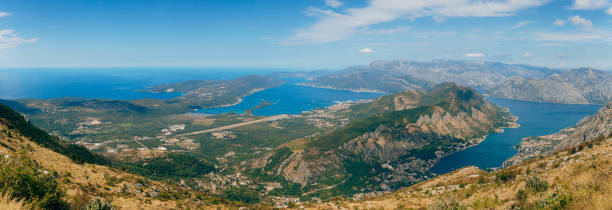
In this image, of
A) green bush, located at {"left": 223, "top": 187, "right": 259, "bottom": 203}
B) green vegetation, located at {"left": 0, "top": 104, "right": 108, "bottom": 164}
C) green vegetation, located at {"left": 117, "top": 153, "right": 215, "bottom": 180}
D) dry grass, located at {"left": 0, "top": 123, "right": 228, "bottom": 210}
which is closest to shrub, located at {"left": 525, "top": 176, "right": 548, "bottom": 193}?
dry grass, located at {"left": 0, "top": 123, "right": 228, "bottom": 210}

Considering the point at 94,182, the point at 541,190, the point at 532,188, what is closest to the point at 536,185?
the point at 532,188

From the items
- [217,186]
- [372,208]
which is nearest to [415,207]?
[372,208]

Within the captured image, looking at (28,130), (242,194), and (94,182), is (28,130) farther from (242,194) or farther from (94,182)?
(242,194)

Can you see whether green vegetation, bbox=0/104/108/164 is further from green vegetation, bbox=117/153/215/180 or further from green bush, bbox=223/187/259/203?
green bush, bbox=223/187/259/203

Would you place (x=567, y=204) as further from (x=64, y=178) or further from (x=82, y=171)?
(x=82, y=171)

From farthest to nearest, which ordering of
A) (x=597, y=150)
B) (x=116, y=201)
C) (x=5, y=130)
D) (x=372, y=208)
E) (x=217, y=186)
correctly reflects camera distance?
(x=217, y=186) < (x=5, y=130) < (x=372, y=208) < (x=597, y=150) < (x=116, y=201)

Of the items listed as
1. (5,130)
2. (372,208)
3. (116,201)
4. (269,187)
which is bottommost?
(269,187)

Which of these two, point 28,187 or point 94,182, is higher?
point 28,187

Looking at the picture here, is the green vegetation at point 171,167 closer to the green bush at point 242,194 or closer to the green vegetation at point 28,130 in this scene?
the green bush at point 242,194

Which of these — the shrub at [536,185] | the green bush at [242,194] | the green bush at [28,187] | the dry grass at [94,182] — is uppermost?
the green bush at [28,187]

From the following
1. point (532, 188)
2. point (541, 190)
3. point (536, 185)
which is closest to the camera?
point (541, 190)

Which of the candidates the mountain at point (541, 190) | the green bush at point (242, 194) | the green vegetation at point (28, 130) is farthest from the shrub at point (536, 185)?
the green bush at point (242, 194)
